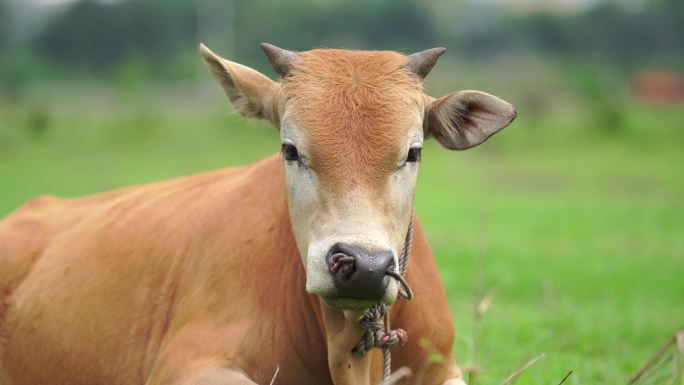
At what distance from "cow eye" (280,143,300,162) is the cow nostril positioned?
0.71 metres

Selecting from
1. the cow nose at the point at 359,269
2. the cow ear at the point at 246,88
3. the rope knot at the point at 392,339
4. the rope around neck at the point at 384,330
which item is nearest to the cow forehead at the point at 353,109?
the cow ear at the point at 246,88

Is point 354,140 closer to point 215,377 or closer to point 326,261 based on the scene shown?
point 326,261

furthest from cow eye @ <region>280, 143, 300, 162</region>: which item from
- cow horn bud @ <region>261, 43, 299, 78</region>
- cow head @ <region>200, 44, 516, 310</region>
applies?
cow horn bud @ <region>261, 43, 299, 78</region>

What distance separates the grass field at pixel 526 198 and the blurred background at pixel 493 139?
45 millimetres

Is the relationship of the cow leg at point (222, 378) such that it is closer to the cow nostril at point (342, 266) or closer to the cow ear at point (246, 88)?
the cow nostril at point (342, 266)

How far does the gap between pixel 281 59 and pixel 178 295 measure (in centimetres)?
152

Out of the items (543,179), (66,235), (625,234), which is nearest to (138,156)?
(543,179)

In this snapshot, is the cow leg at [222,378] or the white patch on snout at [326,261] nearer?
the white patch on snout at [326,261]

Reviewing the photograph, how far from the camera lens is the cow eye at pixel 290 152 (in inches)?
179

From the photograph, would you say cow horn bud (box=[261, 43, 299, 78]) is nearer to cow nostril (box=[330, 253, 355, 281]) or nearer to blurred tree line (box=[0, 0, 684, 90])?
cow nostril (box=[330, 253, 355, 281])

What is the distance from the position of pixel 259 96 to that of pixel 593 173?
18331mm

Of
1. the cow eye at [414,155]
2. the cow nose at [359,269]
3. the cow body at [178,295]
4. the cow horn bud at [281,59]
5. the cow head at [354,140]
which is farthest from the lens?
the cow body at [178,295]

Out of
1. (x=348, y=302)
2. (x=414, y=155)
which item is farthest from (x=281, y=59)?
(x=348, y=302)

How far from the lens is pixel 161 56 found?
163ft
